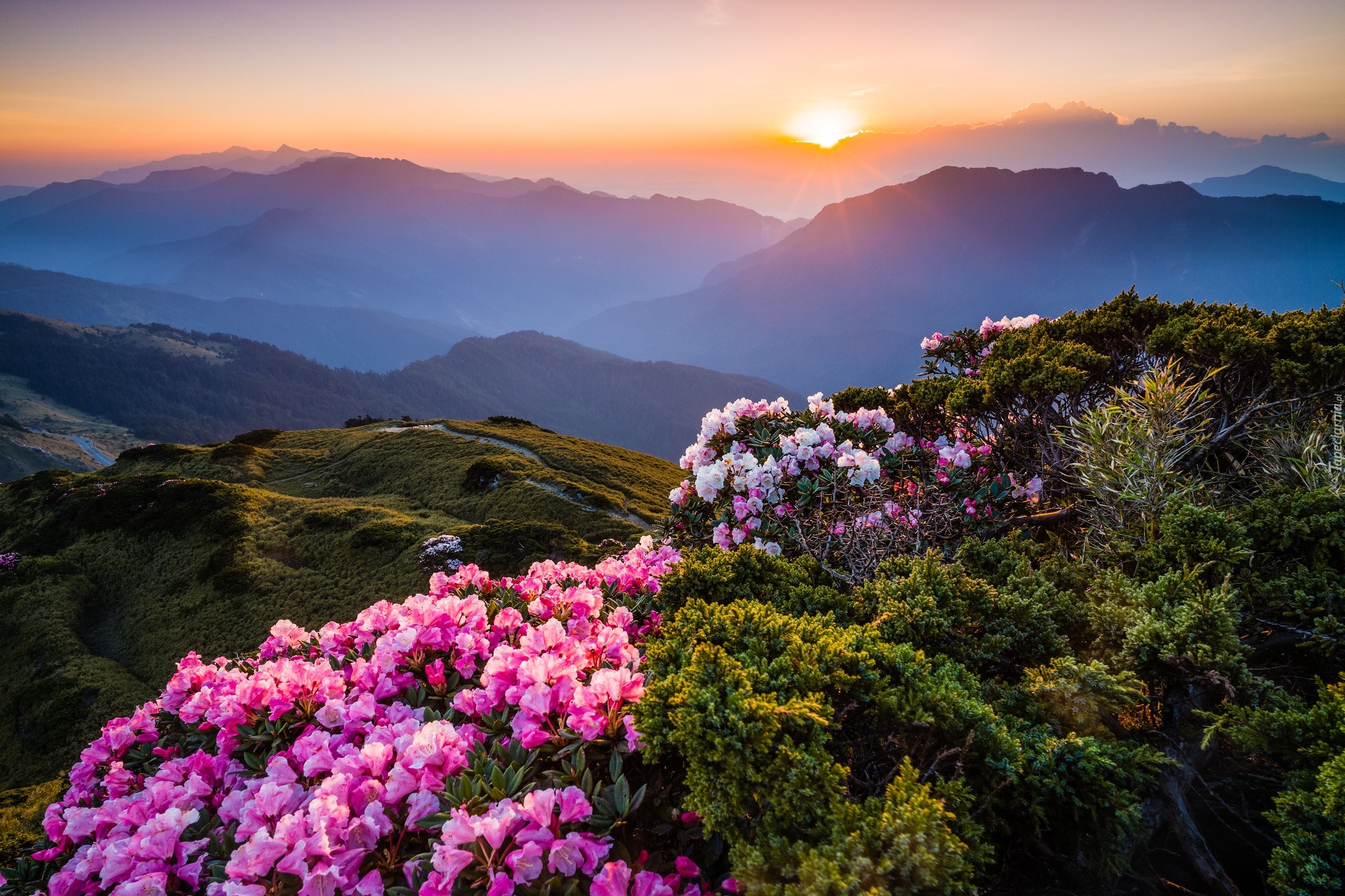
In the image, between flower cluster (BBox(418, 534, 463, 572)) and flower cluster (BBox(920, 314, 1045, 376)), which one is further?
flower cluster (BBox(418, 534, 463, 572))

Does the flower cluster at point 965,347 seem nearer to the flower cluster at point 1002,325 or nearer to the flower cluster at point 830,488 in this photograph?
the flower cluster at point 1002,325

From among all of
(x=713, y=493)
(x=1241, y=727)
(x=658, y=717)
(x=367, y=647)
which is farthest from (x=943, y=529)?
(x=367, y=647)

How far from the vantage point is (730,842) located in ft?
6.18

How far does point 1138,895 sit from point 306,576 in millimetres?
17233

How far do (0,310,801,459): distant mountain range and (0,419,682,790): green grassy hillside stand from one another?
129 meters

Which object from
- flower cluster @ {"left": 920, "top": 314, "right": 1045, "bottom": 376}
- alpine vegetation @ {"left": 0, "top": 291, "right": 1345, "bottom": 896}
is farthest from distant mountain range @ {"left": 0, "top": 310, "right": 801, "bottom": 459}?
alpine vegetation @ {"left": 0, "top": 291, "right": 1345, "bottom": 896}

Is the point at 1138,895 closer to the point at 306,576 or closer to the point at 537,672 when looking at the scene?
the point at 537,672

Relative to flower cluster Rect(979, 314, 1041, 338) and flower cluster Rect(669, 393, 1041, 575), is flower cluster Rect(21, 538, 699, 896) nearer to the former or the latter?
flower cluster Rect(669, 393, 1041, 575)

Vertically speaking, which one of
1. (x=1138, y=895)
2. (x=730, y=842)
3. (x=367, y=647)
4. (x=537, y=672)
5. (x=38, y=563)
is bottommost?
(x=38, y=563)

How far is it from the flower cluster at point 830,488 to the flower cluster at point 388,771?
1584 millimetres

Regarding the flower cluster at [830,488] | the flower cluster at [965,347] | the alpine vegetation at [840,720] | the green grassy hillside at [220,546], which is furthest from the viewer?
the green grassy hillside at [220,546]

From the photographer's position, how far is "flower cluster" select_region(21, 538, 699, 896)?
1.90m

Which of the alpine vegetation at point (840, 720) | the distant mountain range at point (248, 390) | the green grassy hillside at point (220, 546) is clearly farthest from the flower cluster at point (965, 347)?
the distant mountain range at point (248, 390)

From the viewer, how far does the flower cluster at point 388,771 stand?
190 cm
